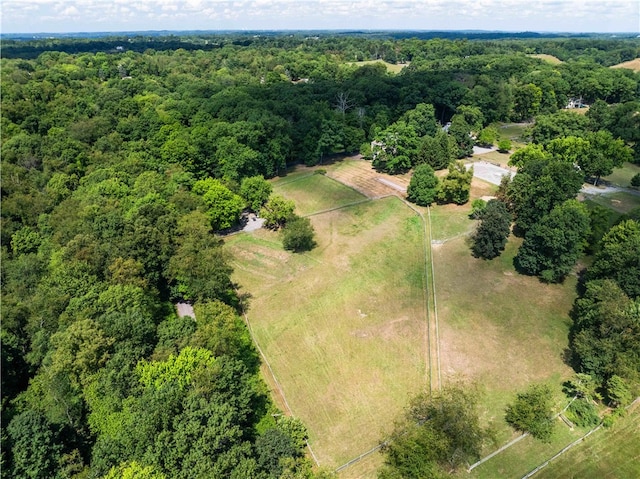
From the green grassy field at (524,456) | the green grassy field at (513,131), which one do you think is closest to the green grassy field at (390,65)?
the green grassy field at (513,131)

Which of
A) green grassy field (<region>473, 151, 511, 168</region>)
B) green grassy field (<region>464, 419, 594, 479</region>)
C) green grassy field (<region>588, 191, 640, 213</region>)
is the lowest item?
green grassy field (<region>464, 419, 594, 479</region>)

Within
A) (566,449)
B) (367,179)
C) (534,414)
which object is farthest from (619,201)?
(566,449)

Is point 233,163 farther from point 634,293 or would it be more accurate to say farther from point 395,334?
point 634,293

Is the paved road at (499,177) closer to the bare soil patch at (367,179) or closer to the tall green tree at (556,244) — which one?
the bare soil patch at (367,179)

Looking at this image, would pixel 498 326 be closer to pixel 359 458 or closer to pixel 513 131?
pixel 359 458

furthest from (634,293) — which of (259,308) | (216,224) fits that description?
(216,224)

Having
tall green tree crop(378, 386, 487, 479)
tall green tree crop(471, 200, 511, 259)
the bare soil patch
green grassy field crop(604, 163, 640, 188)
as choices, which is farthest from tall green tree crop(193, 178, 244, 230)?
green grassy field crop(604, 163, 640, 188)

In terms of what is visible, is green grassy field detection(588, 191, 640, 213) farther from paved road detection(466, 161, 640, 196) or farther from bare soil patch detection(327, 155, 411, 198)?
bare soil patch detection(327, 155, 411, 198)
